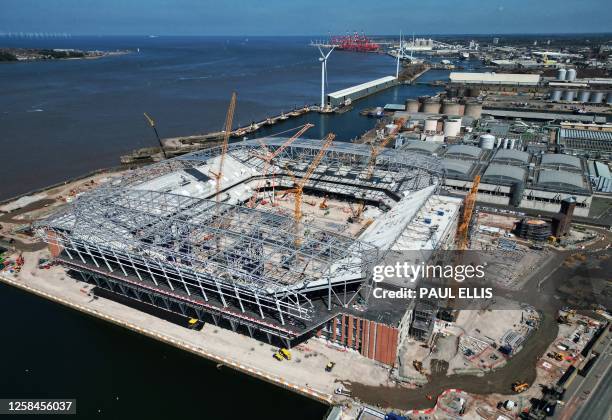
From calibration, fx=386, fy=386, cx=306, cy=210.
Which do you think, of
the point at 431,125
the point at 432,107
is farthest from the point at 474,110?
the point at 431,125

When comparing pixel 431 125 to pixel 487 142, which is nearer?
pixel 487 142

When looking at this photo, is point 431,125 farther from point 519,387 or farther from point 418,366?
point 519,387

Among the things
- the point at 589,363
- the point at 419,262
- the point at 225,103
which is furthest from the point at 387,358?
the point at 225,103

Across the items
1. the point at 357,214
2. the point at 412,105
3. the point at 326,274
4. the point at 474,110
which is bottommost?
the point at 357,214

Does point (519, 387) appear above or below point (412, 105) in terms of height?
below

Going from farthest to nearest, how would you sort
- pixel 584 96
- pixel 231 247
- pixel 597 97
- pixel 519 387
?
pixel 584 96 → pixel 597 97 → pixel 231 247 → pixel 519 387

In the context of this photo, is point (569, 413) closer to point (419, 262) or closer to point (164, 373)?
point (419, 262)

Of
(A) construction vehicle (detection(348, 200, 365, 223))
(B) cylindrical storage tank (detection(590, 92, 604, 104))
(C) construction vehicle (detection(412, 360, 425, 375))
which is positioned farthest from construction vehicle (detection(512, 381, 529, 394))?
(B) cylindrical storage tank (detection(590, 92, 604, 104))
